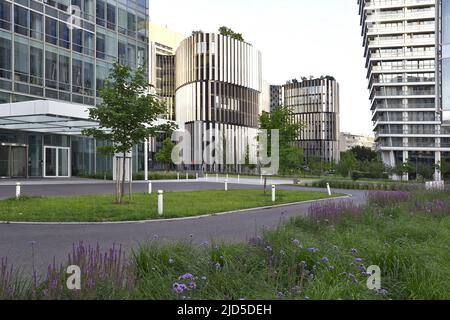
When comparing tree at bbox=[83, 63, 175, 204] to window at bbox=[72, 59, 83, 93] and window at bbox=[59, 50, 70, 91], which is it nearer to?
window at bbox=[59, 50, 70, 91]

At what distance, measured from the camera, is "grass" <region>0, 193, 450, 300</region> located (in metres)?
4.25

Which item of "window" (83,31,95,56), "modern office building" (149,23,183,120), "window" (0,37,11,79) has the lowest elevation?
"window" (0,37,11,79)

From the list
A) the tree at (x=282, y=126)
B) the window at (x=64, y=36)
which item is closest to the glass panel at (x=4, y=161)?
the window at (x=64, y=36)

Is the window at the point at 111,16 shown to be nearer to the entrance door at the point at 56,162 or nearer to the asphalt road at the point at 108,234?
the entrance door at the point at 56,162

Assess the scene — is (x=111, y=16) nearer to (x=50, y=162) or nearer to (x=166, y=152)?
(x=50, y=162)

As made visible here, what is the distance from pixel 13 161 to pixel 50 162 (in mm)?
3788

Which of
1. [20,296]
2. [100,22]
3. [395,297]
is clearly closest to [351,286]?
[395,297]

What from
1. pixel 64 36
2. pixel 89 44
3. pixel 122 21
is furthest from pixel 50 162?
pixel 122 21

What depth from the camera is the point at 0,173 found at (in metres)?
33.4

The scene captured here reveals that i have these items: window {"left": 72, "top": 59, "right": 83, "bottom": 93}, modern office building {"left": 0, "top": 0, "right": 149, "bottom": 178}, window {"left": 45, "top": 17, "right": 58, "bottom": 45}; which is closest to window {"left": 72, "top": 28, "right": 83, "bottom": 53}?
modern office building {"left": 0, "top": 0, "right": 149, "bottom": 178}

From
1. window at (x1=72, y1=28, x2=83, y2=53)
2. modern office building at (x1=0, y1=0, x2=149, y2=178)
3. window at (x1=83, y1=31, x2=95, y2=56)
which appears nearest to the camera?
modern office building at (x1=0, y1=0, x2=149, y2=178)

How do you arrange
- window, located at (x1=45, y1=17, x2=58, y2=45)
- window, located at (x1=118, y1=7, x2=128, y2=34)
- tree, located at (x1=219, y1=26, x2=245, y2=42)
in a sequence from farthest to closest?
tree, located at (x1=219, y1=26, x2=245, y2=42) → window, located at (x1=118, y1=7, x2=128, y2=34) → window, located at (x1=45, y1=17, x2=58, y2=45)
